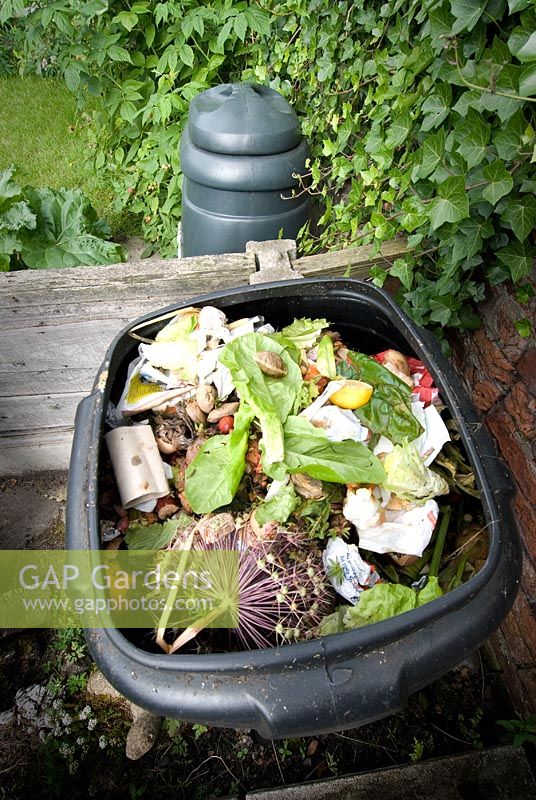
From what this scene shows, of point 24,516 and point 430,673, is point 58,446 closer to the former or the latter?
point 24,516

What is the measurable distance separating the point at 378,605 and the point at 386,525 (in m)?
0.20

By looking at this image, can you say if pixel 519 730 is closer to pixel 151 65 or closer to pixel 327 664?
pixel 327 664

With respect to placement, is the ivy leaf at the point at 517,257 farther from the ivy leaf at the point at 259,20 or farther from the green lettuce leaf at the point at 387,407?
the ivy leaf at the point at 259,20

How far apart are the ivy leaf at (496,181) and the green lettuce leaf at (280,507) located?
2.90ft

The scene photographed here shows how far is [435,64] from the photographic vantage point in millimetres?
1644

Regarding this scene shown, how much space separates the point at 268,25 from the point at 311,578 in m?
3.00

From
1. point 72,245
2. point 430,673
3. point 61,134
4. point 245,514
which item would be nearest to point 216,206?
point 72,245

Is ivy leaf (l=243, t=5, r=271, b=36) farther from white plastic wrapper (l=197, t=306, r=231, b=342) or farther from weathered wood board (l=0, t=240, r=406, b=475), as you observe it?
white plastic wrapper (l=197, t=306, r=231, b=342)

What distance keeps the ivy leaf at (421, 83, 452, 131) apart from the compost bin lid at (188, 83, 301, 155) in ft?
3.20

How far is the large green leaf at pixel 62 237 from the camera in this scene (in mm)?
2752

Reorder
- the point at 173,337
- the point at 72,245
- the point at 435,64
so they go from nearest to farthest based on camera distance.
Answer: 1. the point at 173,337
2. the point at 435,64
3. the point at 72,245

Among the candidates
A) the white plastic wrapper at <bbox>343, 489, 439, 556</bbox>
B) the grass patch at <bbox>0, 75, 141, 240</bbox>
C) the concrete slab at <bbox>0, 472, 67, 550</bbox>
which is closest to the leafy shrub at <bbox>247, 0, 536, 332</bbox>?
the white plastic wrapper at <bbox>343, 489, 439, 556</bbox>

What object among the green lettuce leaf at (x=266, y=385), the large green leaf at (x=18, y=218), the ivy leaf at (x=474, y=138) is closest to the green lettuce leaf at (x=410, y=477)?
the green lettuce leaf at (x=266, y=385)

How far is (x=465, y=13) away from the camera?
4.31ft
